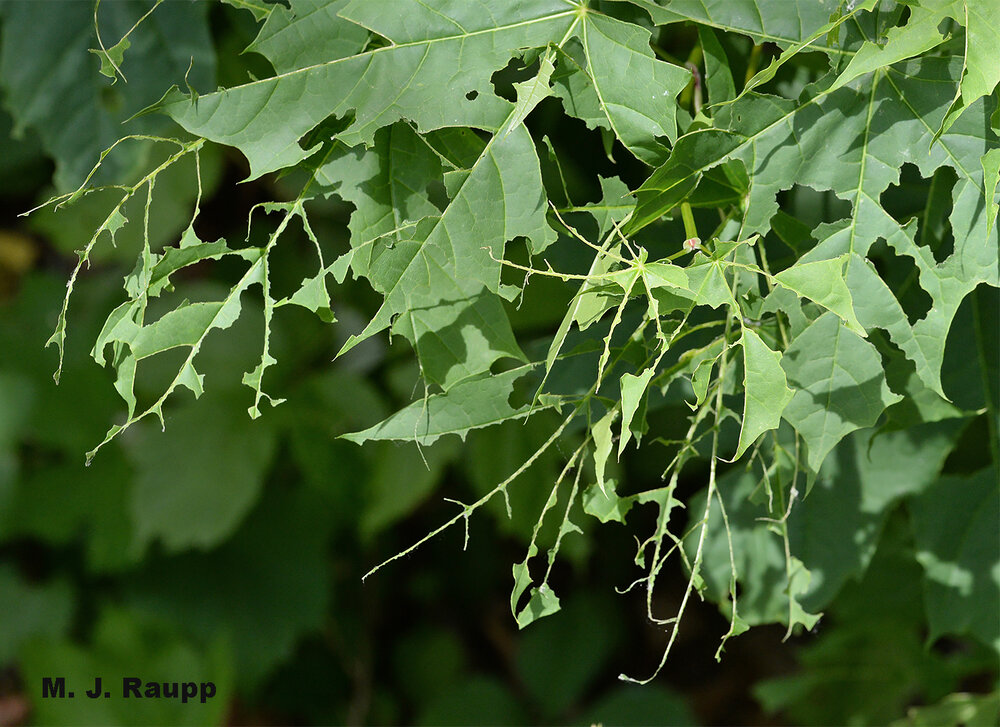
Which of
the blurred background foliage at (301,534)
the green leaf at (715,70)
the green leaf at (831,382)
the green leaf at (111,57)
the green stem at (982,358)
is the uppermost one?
the green leaf at (111,57)

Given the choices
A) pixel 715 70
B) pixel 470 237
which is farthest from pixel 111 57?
pixel 715 70

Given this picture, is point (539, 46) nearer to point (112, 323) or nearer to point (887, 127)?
point (887, 127)

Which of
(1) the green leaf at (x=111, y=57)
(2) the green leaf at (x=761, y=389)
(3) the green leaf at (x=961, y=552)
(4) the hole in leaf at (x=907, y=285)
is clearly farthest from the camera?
(3) the green leaf at (x=961, y=552)

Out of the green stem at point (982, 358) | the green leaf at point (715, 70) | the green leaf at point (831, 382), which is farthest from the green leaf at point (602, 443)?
the green stem at point (982, 358)

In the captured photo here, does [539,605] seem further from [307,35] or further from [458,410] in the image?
[307,35]

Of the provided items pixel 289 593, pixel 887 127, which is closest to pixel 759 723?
pixel 289 593

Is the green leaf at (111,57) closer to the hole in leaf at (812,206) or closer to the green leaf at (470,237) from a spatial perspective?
the green leaf at (470,237)
